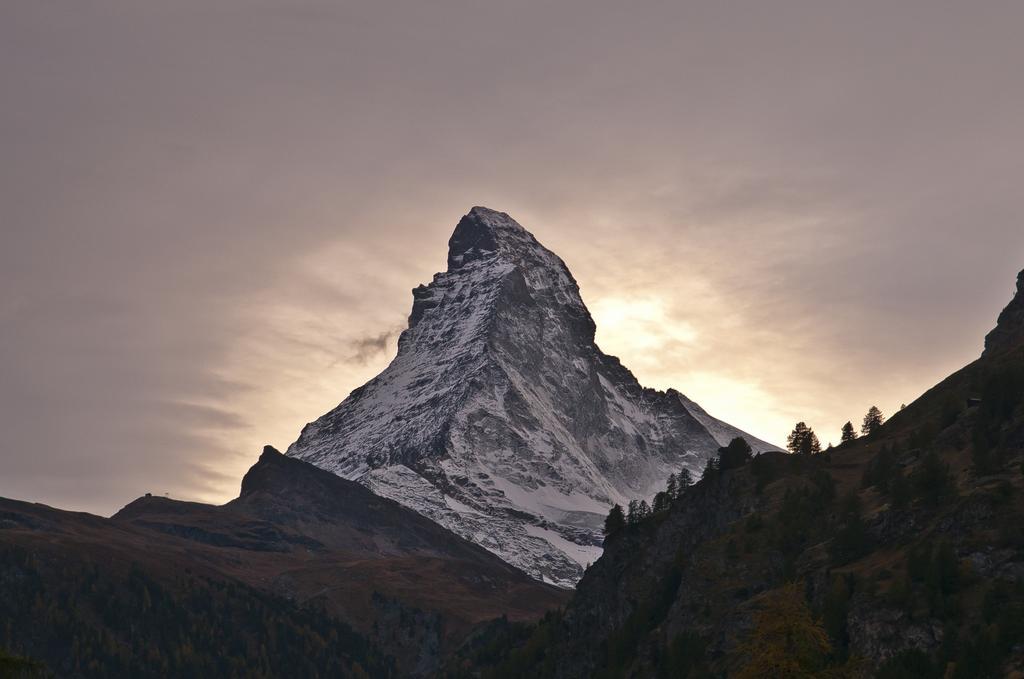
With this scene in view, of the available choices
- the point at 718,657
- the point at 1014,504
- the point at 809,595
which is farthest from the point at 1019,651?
the point at 718,657

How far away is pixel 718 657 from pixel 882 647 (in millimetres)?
35008

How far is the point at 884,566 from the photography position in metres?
144

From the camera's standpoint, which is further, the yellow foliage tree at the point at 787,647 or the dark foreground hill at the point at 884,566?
the dark foreground hill at the point at 884,566

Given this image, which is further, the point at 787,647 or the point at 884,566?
the point at 884,566

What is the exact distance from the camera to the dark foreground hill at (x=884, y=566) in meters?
118

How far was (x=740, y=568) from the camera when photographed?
179m

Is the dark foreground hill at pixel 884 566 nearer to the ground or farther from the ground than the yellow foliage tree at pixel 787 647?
farther from the ground

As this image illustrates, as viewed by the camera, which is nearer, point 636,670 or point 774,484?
point 636,670

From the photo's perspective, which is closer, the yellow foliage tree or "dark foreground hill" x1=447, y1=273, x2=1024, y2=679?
the yellow foliage tree

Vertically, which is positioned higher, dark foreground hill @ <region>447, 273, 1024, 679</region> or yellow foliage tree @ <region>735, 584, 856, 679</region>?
dark foreground hill @ <region>447, 273, 1024, 679</region>

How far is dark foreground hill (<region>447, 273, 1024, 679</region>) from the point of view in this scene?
4646 inches

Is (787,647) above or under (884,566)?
under

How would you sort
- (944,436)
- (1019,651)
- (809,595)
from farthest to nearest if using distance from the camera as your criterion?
(944,436), (809,595), (1019,651)

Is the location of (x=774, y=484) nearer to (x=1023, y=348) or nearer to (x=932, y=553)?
(x=1023, y=348)
